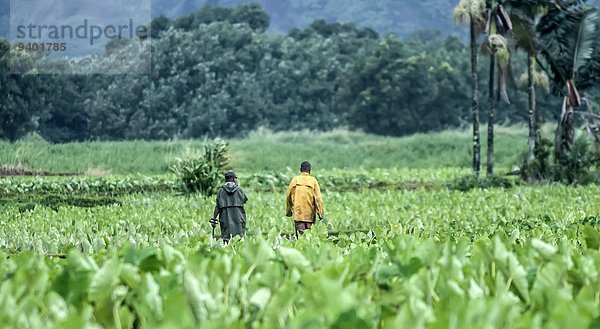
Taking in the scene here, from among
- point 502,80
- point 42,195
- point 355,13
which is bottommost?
point 42,195

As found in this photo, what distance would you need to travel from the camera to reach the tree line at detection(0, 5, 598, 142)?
52531mm

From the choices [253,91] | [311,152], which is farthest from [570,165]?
[253,91]

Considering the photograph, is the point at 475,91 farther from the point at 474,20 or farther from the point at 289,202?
the point at 289,202

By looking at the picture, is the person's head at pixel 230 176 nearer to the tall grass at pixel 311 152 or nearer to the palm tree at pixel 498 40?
the palm tree at pixel 498 40

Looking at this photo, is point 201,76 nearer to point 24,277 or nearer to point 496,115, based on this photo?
point 496,115

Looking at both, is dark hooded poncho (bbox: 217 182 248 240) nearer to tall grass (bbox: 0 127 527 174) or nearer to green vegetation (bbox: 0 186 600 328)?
green vegetation (bbox: 0 186 600 328)

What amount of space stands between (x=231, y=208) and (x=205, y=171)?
1074 cm

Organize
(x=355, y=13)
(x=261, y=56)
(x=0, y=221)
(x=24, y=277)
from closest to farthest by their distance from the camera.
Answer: (x=24, y=277)
(x=0, y=221)
(x=261, y=56)
(x=355, y=13)

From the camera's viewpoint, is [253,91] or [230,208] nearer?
[230,208]

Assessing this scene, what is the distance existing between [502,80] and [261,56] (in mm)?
30839

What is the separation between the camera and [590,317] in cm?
301

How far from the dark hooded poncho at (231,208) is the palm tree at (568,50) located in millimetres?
15415

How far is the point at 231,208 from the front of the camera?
1220 cm

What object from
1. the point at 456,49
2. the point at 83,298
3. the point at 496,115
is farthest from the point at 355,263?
the point at 456,49
